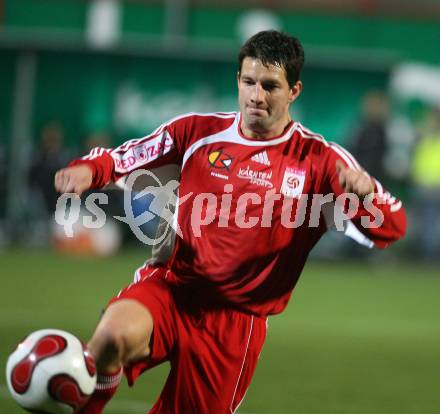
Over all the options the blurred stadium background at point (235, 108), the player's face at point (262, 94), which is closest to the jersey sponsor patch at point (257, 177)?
the player's face at point (262, 94)

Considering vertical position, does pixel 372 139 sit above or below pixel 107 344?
above

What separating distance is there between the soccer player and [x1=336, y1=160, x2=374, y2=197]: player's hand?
29cm

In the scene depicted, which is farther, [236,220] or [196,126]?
[196,126]

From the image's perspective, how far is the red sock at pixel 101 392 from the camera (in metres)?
4.73

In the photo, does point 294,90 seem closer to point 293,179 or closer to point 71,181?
point 293,179

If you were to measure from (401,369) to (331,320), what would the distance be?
2.36 m

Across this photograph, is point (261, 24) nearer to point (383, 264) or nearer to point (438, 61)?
point (438, 61)

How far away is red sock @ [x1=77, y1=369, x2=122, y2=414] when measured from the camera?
4727 mm

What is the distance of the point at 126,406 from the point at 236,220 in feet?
6.66

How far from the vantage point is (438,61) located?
823 inches

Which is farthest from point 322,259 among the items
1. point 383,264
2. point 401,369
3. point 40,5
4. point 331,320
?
point 40,5

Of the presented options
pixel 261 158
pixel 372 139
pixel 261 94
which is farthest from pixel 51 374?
pixel 372 139

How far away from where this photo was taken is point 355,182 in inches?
180

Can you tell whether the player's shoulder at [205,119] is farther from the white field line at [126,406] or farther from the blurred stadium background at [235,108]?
the blurred stadium background at [235,108]
